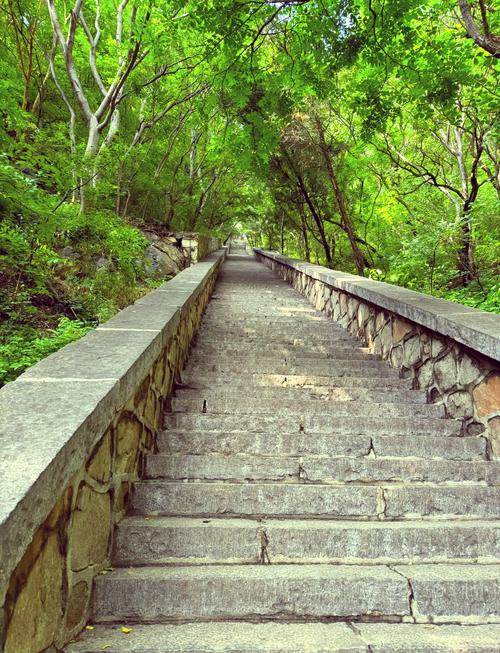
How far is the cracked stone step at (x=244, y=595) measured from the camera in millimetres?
1774

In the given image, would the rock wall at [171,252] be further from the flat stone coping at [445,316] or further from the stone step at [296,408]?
the stone step at [296,408]

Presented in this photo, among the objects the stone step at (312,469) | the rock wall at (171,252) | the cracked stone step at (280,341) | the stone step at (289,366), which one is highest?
the rock wall at (171,252)

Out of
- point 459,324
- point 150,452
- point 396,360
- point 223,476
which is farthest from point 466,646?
point 396,360

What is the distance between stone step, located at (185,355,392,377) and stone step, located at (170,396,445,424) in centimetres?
68

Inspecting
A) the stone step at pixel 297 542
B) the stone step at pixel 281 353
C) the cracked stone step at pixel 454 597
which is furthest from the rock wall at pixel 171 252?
the cracked stone step at pixel 454 597


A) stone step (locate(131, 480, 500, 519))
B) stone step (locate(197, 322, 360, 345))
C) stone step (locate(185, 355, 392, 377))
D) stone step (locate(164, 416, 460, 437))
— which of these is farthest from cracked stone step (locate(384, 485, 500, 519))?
stone step (locate(197, 322, 360, 345))

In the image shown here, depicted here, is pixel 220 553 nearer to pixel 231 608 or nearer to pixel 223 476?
pixel 231 608

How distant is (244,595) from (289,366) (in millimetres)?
2561

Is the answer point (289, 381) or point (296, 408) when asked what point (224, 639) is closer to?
point (296, 408)

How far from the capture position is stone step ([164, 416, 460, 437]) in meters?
2.98

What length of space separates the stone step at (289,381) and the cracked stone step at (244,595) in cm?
191

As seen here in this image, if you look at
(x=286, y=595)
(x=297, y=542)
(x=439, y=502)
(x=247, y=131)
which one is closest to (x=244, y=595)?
(x=286, y=595)

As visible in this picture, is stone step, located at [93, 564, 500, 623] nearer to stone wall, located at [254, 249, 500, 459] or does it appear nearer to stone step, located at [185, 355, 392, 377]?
stone wall, located at [254, 249, 500, 459]

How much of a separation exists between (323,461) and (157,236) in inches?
438
